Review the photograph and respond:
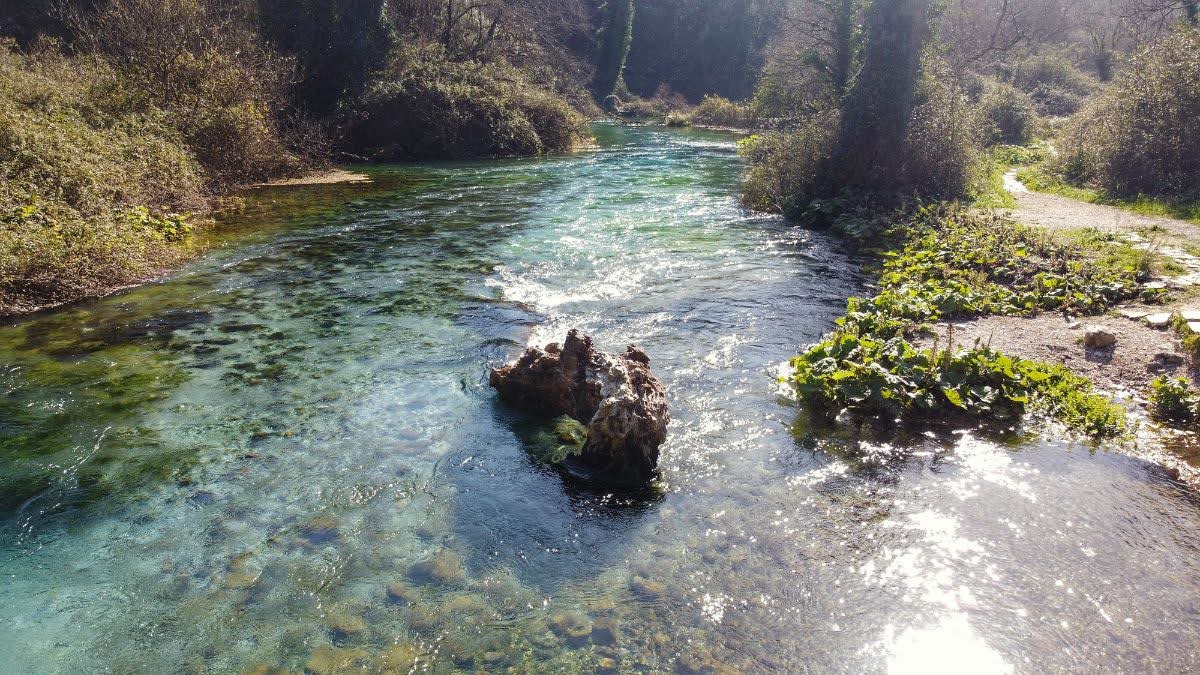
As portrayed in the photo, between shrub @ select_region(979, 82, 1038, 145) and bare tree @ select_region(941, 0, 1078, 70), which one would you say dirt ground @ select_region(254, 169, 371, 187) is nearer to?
bare tree @ select_region(941, 0, 1078, 70)

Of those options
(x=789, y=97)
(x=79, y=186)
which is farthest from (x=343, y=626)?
(x=789, y=97)

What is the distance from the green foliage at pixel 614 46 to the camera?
252ft

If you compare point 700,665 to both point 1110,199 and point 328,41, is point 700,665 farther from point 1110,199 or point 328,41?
point 328,41

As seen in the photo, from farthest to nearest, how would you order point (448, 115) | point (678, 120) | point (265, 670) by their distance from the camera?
1. point (678, 120)
2. point (448, 115)
3. point (265, 670)

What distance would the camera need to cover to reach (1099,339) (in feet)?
28.0

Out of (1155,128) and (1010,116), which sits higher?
(1155,128)

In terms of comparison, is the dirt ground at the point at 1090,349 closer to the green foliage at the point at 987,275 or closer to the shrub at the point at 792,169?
the green foliage at the point at 987,275

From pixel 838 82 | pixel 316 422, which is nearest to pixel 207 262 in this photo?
pixel 316 422

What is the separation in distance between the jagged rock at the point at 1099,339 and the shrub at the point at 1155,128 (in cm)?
990

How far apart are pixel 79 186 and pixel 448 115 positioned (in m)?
19.7

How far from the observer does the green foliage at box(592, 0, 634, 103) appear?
252ft

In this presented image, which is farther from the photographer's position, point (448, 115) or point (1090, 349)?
point (448, 115)

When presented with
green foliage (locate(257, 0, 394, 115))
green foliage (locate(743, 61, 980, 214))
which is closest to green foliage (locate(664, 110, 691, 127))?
green foliage (locate(257, 0, 394, 115))

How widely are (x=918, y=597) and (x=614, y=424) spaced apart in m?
2.72
